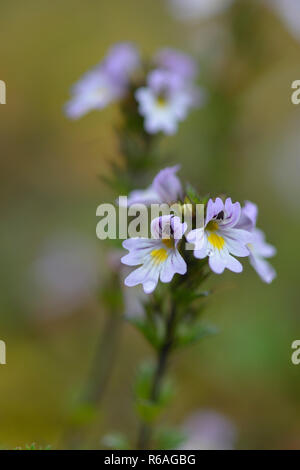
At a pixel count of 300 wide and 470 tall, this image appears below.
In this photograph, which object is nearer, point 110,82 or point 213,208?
point 213,208

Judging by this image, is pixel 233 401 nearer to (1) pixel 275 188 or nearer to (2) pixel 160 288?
(2) pixel 160 288

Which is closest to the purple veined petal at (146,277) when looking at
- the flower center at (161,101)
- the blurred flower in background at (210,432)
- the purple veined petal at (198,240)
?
the purple veined petal at (198,240)

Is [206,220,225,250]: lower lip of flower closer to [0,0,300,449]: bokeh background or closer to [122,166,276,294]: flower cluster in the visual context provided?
[122,166,276,294]: flower cluster

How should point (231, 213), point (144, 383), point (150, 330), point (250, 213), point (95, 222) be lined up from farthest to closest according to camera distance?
point (95, 222), point (144, 383), point (150, 330), point (250, 213), point (231, 213)

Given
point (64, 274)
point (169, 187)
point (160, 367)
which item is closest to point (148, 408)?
point (160, 367)

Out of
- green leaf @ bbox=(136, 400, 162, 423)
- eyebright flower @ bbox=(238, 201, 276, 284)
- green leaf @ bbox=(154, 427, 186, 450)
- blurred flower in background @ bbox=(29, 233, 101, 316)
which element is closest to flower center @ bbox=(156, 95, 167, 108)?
eyebright flower @ bbox=(238, 201, 276, 284)

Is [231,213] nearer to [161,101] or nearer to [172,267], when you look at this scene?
[172,267]

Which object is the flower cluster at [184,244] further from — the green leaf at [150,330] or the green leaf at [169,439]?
the green leaf at [169,439]

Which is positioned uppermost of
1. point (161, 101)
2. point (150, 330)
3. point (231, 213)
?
point (161, 101)
